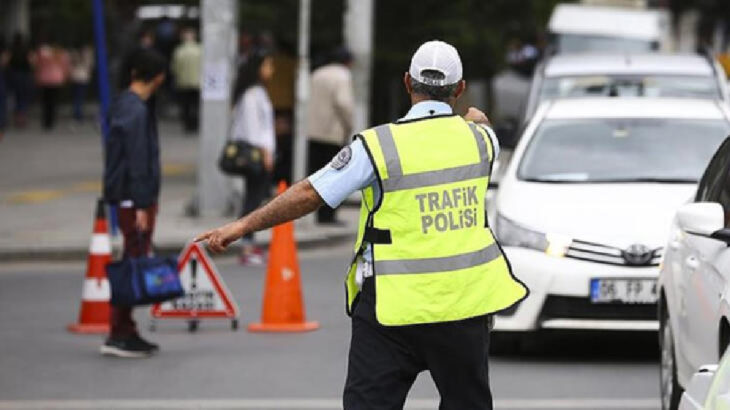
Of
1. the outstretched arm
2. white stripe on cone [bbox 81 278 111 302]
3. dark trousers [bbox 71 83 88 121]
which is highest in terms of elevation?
the outstretched arm

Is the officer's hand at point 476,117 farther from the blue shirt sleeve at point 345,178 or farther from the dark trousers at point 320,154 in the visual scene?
the dark trousers at point 320,154

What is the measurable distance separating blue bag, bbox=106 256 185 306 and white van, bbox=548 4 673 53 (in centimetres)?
1838

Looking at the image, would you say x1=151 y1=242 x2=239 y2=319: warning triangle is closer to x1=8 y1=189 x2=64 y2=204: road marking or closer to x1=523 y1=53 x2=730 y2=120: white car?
x1=523 y1=53 x2=730 y2=120: white car

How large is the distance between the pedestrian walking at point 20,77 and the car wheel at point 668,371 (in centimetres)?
2859

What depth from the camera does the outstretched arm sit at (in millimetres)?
6660

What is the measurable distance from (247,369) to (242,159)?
5809mm

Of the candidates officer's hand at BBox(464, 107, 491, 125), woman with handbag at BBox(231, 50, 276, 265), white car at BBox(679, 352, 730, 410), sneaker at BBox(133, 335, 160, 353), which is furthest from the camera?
woman with handbag at BBox(231, 50, 276, 265)

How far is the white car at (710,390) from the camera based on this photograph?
530cm

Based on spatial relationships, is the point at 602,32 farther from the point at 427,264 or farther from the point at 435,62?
the point at 427,264

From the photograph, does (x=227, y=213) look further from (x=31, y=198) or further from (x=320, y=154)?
(x=31, y=198)

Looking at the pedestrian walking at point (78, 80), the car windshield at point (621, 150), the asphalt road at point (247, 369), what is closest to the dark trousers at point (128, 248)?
the asphalt road at point (247, 369)

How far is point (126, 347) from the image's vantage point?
1217 centimetres

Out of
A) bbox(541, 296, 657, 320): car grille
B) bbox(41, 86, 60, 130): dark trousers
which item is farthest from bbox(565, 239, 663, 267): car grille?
bbox(41, 86, 60, 130): dark trousers

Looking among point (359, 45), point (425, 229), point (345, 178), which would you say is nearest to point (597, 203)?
point (425, 229)
